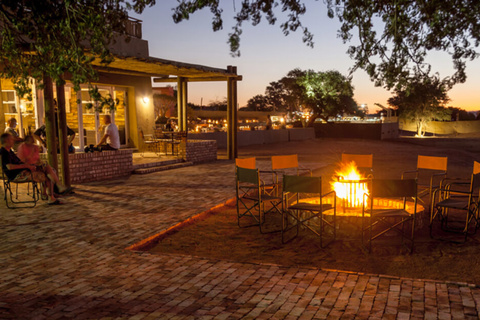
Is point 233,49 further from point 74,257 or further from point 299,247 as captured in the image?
point 74,257

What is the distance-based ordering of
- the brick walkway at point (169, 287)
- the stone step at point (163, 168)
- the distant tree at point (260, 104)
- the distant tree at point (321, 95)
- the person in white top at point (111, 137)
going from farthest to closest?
the distant tree at point (260, 104) → the distant tree at point (321, 95) → the stone step at point (163, 168) → the person in white top at point (111, 137) → the brick walkway at point (169, 287)

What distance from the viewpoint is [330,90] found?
40.5 m

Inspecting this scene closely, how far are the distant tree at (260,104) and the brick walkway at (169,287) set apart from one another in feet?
310

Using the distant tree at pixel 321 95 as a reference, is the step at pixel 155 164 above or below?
below

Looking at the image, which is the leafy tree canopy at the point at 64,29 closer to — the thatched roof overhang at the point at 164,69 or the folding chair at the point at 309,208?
the folding chair at the point at 309,208

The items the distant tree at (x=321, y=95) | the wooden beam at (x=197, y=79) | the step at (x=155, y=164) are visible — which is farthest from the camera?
the distant tree at (x=321, y=95)

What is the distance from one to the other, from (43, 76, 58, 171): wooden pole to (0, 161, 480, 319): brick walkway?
9.57 ft

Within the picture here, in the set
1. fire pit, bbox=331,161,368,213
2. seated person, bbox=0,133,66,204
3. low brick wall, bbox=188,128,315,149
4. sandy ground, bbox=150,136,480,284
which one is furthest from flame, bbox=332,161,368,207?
low brick wall, bbox=188,128,315,149

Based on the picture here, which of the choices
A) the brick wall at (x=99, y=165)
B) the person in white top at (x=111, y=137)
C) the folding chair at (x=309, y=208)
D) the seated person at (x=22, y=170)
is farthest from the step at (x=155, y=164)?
the folding chair at (x=309, y=208)

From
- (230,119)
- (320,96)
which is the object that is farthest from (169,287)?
(320,96)

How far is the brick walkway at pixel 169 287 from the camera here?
11.6 feet

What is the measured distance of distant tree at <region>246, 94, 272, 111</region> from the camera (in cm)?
10006

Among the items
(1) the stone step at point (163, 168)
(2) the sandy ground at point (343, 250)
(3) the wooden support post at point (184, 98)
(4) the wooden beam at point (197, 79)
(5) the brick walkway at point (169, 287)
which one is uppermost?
(4) the wooden beam at point (197, 79)

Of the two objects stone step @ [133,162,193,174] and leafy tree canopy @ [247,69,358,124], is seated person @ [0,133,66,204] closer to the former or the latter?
stone step @ [133,162,193,174]
